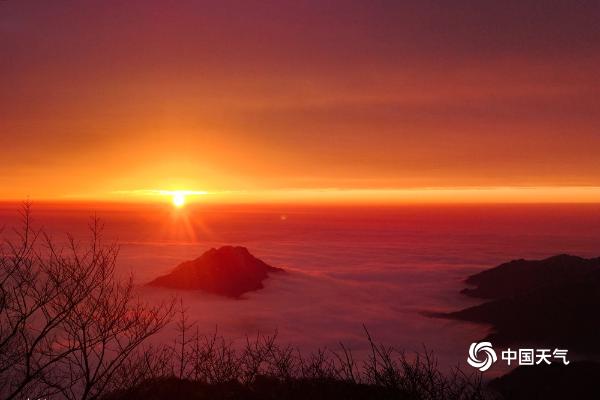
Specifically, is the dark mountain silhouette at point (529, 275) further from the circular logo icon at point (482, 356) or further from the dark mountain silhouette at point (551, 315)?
the circular logo icon at point (482, 356)

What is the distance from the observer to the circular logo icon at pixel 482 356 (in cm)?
2212

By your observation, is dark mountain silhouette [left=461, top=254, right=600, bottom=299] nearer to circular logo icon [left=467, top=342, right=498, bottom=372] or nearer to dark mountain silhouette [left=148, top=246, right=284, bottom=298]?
circular logo icon [left=467, top=342, right=498, bottom=372]

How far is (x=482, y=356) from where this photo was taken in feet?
194

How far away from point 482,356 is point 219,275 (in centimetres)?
5347

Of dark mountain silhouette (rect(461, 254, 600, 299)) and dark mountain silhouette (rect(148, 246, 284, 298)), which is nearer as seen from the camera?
dark mountain silhouette (rect(461, 254, 600, 299))

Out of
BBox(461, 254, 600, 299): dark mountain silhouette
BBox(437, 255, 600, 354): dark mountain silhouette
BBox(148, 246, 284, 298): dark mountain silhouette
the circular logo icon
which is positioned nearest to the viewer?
the circular logo icon

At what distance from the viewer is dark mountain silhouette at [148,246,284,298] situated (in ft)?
311

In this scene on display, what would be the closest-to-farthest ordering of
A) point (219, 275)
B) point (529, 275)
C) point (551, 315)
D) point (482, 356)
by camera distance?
point (482, 356) → point (551, 315) → point (529, 275) → point (219, 275)

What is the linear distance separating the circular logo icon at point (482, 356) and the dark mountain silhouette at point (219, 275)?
49.3 m

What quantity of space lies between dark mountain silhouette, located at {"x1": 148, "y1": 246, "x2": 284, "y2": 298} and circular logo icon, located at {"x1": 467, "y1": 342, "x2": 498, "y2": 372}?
49.3 metres

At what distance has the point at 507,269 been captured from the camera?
323 ft

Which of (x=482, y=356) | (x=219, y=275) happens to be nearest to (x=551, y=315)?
(x=482, y=356)

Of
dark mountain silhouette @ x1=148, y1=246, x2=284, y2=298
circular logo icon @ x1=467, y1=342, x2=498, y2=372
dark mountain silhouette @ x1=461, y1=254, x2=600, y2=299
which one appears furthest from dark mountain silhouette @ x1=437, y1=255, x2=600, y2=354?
dark mountain silhouette @ x1=148, y1=246, x2=284, y2=298

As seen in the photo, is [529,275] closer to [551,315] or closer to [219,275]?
[551,315]
